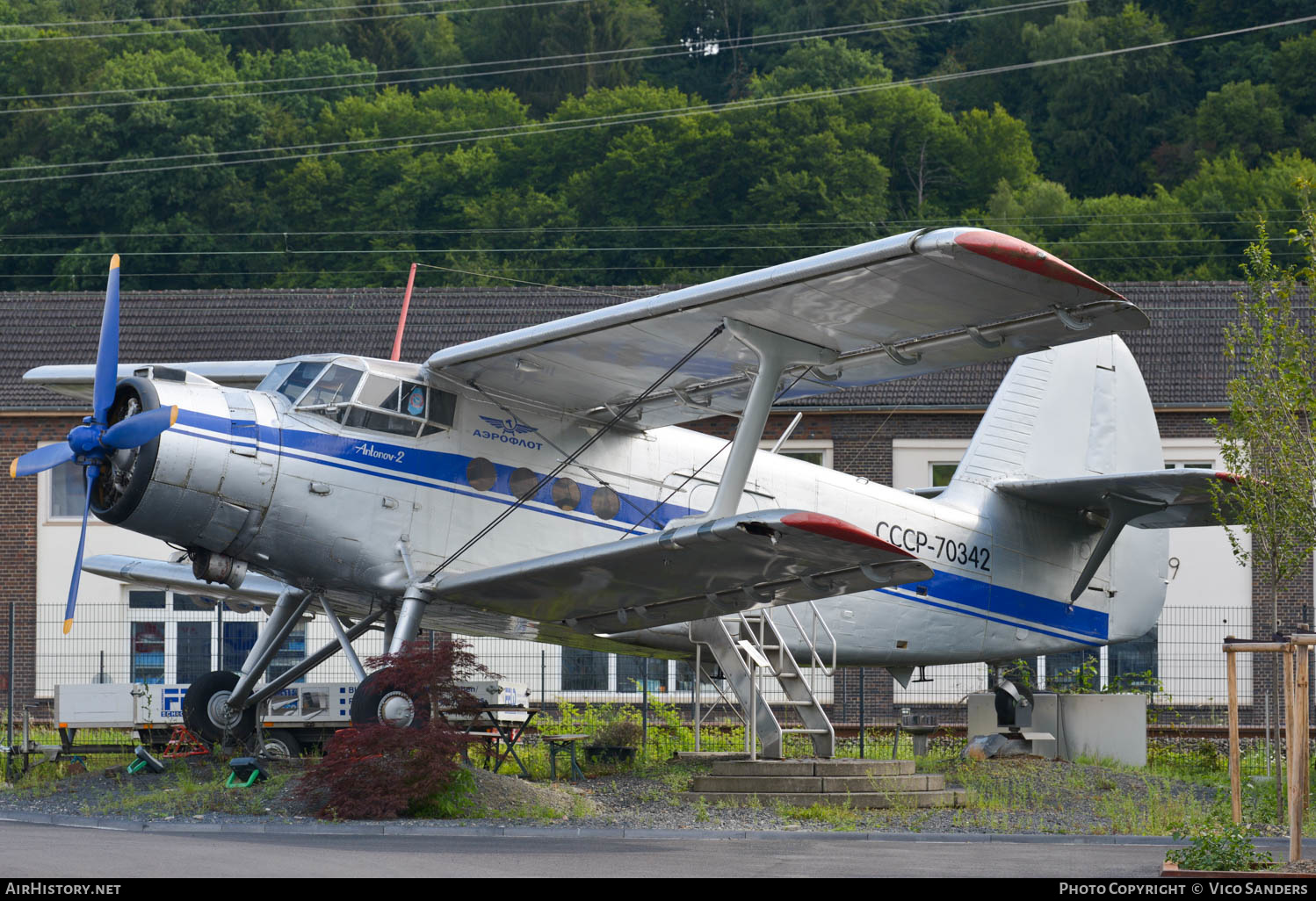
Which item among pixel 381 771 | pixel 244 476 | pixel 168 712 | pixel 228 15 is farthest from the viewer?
pixel 228 15

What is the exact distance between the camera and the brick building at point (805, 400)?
93.0 feet

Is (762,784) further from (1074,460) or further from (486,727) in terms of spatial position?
(1074,460)

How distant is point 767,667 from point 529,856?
5785 mm

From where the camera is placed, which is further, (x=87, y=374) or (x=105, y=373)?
(x=87, y=374)

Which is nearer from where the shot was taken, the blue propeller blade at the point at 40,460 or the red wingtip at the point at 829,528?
the red wingtip at the point at 829,528

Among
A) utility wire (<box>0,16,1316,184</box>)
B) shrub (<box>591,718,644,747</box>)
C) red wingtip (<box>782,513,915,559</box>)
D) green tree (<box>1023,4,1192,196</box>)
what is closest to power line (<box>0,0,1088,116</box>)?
utility wire (<box>0,16,1316,184</box>)

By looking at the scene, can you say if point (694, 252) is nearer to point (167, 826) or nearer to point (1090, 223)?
point (1090, 223)

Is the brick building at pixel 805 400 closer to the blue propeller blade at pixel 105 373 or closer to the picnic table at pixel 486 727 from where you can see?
the picnic table at pixel 486 727

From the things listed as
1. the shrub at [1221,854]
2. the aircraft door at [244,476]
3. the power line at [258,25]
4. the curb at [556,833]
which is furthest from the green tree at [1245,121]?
the shrub at [1221,854]

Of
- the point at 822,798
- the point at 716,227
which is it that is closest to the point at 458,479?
the point at 822,798

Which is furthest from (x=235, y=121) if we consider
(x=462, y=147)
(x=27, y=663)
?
(x=27, y=663)

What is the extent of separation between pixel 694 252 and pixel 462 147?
43.9ft

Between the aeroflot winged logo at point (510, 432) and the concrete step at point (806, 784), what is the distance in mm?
3509

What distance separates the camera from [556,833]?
1241 centimetres
